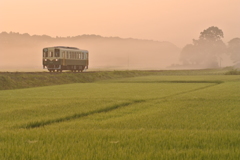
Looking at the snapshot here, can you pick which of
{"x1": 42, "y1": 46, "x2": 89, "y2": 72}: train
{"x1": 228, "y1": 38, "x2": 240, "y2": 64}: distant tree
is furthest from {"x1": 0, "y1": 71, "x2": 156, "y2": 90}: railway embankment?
{"x1": 228, "y1": 38, "x2": 240, "y2": 64}: distant tree

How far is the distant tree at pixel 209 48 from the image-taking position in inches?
4663

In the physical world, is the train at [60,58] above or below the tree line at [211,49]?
below

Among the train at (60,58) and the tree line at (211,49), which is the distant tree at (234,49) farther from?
the train at (60,58)

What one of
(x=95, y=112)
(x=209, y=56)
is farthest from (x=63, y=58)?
(x=209, y=56)

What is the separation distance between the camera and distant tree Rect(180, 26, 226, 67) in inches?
4663

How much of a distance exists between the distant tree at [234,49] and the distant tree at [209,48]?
18.2 feet

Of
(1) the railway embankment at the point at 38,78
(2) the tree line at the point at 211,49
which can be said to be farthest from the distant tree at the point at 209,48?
(1) the railway embankment at the point at 38,78

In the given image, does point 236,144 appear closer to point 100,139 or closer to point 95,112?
point 100,139

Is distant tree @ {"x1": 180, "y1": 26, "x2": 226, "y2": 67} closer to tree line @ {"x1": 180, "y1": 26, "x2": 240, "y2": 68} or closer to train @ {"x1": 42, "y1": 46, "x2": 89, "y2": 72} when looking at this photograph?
tree line @ {"x1": 180, "y1": 26, "x2": 240, "y2": 68}

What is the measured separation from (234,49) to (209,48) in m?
14.4

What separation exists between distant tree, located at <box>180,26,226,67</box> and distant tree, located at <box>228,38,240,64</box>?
5546 millimetres

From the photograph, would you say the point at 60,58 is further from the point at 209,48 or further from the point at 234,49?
the point at 234,49

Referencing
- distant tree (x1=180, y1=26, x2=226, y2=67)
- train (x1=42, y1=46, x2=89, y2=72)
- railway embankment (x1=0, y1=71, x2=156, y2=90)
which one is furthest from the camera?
distant tree (x1=180, y1=26, x2=226, y2=67)

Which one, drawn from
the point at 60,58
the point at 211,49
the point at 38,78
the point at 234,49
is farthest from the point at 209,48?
the point at 38,78
